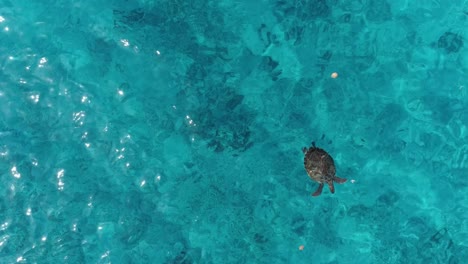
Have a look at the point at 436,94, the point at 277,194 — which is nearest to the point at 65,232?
the point at 277,194

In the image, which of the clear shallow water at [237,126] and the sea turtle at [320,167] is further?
the clear shallow water at [237,126]

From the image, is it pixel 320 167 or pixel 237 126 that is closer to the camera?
pixel 320 167

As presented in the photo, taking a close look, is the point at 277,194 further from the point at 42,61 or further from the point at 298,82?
the point at 42,61

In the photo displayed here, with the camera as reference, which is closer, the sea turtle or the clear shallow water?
the sea turtle
